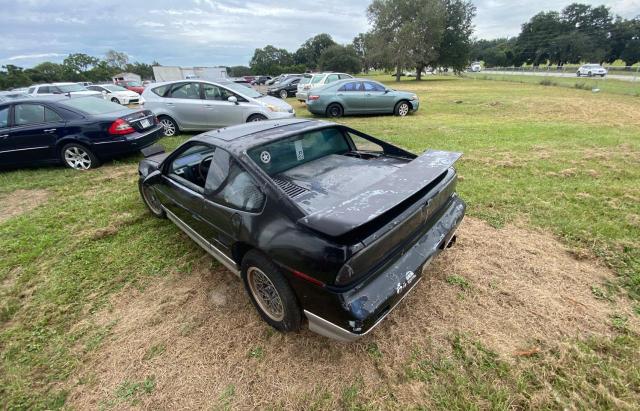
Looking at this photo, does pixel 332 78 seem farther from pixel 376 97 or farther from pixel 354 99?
pixel 376 97

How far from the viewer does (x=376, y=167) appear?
274cm

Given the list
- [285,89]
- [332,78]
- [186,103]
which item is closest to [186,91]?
[186,103]

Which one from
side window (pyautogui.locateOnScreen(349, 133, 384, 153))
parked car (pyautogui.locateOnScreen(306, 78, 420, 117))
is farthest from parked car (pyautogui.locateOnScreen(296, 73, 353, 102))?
side window (pyautogui.locateOnScreen(349, 133, 384, 153))

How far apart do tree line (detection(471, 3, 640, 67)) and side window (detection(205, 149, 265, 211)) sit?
220ft

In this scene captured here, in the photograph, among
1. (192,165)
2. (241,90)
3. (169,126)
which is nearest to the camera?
(192,165)

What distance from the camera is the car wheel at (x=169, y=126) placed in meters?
8.16

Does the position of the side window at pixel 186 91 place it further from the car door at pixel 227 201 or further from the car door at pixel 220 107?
the car door at pixel 227 201

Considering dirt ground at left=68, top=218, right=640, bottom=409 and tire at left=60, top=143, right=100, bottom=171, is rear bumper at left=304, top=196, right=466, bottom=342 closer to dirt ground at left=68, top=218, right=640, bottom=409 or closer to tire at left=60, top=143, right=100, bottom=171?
dirt ground at left=68, top=218, right=640, bottom=409

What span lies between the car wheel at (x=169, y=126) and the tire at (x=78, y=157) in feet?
8.17

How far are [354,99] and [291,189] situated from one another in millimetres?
9305

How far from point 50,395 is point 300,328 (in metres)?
1.63

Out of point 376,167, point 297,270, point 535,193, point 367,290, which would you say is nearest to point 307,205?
point 297,270

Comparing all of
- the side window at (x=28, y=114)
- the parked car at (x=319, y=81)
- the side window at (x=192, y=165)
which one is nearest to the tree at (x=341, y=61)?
the parked car at (x=319, y=81)

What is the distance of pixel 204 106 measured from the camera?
7875 millimetres
